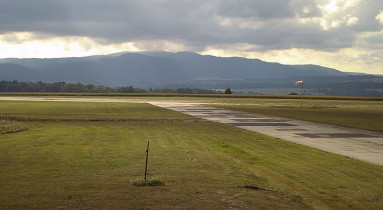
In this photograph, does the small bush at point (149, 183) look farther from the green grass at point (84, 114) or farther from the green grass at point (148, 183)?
the green grass at point (84, 114)

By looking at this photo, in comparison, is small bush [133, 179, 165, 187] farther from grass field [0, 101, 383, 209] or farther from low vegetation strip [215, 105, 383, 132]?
low vegetation strip [215, 105, 383, 132]

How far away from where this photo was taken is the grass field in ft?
46.5

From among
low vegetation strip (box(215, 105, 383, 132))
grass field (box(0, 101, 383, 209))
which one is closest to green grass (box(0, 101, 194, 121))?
low vegetation strip (box(215, 105, 383, 132))

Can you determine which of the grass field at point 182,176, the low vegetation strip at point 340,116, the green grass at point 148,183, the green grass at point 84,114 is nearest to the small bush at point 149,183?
the green grass at point 148,183

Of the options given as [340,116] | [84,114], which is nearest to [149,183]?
[84,114]

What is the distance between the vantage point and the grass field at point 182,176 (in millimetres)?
14164

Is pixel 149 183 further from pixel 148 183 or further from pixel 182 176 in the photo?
pixel 182 176

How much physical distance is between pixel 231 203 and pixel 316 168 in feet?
28.7

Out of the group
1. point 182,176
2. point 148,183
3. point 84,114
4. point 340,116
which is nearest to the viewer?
point 148,183

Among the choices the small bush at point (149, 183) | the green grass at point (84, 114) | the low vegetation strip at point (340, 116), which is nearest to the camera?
the small bush at point (149, 183)

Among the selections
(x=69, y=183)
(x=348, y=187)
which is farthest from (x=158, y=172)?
(x=348, y=187)

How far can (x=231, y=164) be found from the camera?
21.4m

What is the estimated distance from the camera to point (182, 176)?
17.8 m

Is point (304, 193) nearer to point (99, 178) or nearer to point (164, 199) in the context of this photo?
point (164, 199)
